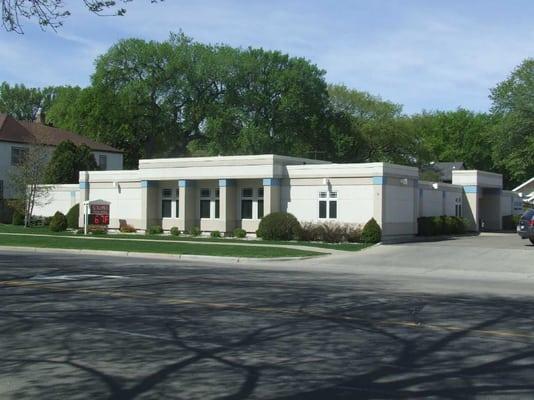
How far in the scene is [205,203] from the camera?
3962cm

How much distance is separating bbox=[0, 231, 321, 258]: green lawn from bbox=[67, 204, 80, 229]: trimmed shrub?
1141cm

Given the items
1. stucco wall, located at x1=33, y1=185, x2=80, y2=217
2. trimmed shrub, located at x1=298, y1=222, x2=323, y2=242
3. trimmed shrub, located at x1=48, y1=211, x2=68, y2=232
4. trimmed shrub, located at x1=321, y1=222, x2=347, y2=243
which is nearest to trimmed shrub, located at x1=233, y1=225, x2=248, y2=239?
trimmed shrub, located at x1=298, y1=222, x2=323, y2=242

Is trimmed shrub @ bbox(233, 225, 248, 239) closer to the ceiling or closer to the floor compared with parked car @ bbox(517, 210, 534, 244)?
closer to the floor

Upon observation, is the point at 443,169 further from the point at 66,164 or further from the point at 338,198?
the point at 338,198

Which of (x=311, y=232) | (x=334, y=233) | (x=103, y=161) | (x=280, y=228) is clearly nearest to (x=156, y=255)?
(x=280, y=228)

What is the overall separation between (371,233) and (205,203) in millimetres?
11575

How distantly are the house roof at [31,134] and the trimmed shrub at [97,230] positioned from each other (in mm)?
13662

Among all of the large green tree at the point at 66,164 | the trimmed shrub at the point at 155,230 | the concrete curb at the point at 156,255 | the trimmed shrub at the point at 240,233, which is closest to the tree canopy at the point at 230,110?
the large green tree at the point at 66,164

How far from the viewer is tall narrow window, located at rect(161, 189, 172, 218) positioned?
1612 inches

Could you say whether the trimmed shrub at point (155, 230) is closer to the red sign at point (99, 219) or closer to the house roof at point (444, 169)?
the red sign at point (99, 219)

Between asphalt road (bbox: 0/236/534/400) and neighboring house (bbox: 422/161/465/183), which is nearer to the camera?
asphalt road (bbox: 0/236/534/400)

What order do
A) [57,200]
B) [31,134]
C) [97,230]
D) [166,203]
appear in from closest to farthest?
[97,230]
[166,203]
[57,200]
[31,134]

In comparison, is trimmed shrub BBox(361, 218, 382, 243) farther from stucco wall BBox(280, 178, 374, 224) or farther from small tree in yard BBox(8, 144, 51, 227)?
small tree in yard BBox(8, 144, 51, 227)

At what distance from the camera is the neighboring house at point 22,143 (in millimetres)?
53156
